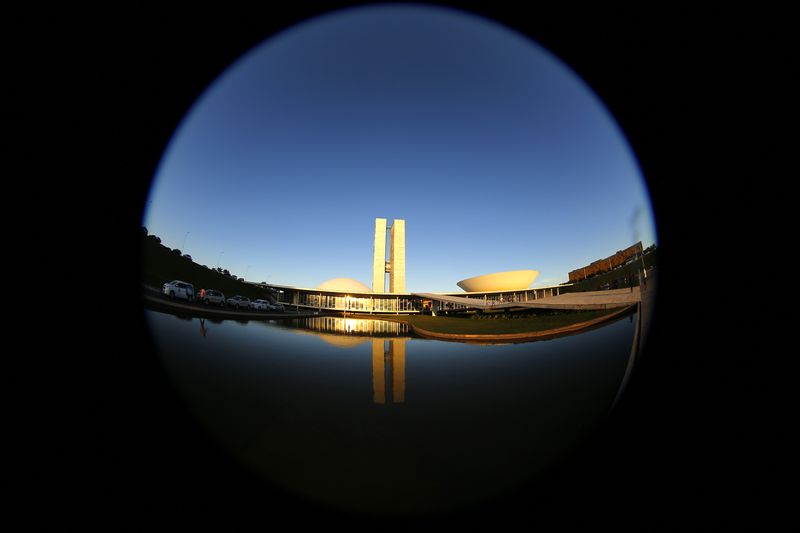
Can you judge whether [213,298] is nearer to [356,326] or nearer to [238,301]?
[238,301]

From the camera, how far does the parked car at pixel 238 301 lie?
2329 millimetres

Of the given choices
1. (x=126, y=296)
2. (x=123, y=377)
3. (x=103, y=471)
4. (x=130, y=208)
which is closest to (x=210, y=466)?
(x=103, y=471)

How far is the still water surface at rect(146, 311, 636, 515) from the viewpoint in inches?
54.3

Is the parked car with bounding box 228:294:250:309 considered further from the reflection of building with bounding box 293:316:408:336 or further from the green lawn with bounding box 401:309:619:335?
the green lawn with bounding box 401:309:619:335

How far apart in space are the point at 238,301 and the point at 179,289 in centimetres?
44

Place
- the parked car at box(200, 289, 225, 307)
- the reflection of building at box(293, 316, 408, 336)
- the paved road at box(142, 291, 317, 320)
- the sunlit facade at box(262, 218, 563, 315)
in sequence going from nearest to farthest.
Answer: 1. the paved road at box(142, 291, 317, 320)
2. the parked car at box(200, 289, 225, 307)
3. the sunlit facade at box(262, 218, 563, 315)
4. the reflection of building at box(293, 316, 408, 336)

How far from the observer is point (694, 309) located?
5.31 ft

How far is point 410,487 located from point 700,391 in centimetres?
162

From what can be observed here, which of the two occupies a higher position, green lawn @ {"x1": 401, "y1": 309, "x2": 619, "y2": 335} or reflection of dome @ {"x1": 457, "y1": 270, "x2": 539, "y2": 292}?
reflection of dome @ {"x1": 457, "y1": 270, "x2": 539, "y2": 292}

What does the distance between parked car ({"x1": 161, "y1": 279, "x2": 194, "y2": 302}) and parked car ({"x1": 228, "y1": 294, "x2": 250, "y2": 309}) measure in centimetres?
29

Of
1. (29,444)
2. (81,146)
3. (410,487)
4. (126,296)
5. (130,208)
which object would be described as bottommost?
(410,487)

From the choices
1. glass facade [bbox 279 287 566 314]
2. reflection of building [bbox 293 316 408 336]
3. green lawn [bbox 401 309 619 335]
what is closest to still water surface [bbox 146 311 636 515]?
green lawn [bbox 401 309 619 335]

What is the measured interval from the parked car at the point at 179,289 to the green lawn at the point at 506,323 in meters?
2.44

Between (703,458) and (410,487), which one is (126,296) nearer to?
(410,487)
